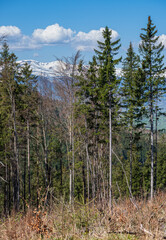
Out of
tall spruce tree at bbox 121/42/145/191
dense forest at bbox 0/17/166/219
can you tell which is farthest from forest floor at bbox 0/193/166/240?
tall spruce tree at bbox 121/42/145/191

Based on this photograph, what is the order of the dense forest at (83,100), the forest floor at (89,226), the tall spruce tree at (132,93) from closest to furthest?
the forest floor at (89,226), the dense forest at (83,100), the tall spruce tree at (132,93)

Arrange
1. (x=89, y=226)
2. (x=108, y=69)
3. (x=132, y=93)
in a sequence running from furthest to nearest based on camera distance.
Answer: (x=132, y=93), (x=108, y=69), (x=89, y=226)

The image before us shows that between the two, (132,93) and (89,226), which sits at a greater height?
(132,93)

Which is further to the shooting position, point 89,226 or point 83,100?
point 83,100

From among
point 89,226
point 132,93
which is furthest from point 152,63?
point 89,226

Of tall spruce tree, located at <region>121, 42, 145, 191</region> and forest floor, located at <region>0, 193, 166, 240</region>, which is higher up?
tall spruce tree, located at <region>121, 42, 145, 191</region>

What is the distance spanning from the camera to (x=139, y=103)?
23266 mm

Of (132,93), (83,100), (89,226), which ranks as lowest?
(89,226)

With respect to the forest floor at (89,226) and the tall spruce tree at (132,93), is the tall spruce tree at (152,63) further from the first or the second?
the forest floor at (89,226)

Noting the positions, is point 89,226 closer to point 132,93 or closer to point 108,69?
point 108,69

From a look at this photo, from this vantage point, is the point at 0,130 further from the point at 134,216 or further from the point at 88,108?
the point at 134,216

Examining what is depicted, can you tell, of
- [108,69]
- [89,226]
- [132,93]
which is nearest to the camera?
[89,226]

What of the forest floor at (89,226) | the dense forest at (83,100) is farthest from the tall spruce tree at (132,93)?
the forest floor at (89,226)

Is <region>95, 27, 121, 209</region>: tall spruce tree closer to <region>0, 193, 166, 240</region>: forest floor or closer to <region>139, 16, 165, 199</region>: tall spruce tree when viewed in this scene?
<region>139, 16, 165, 199</region>: tall spruce tree
